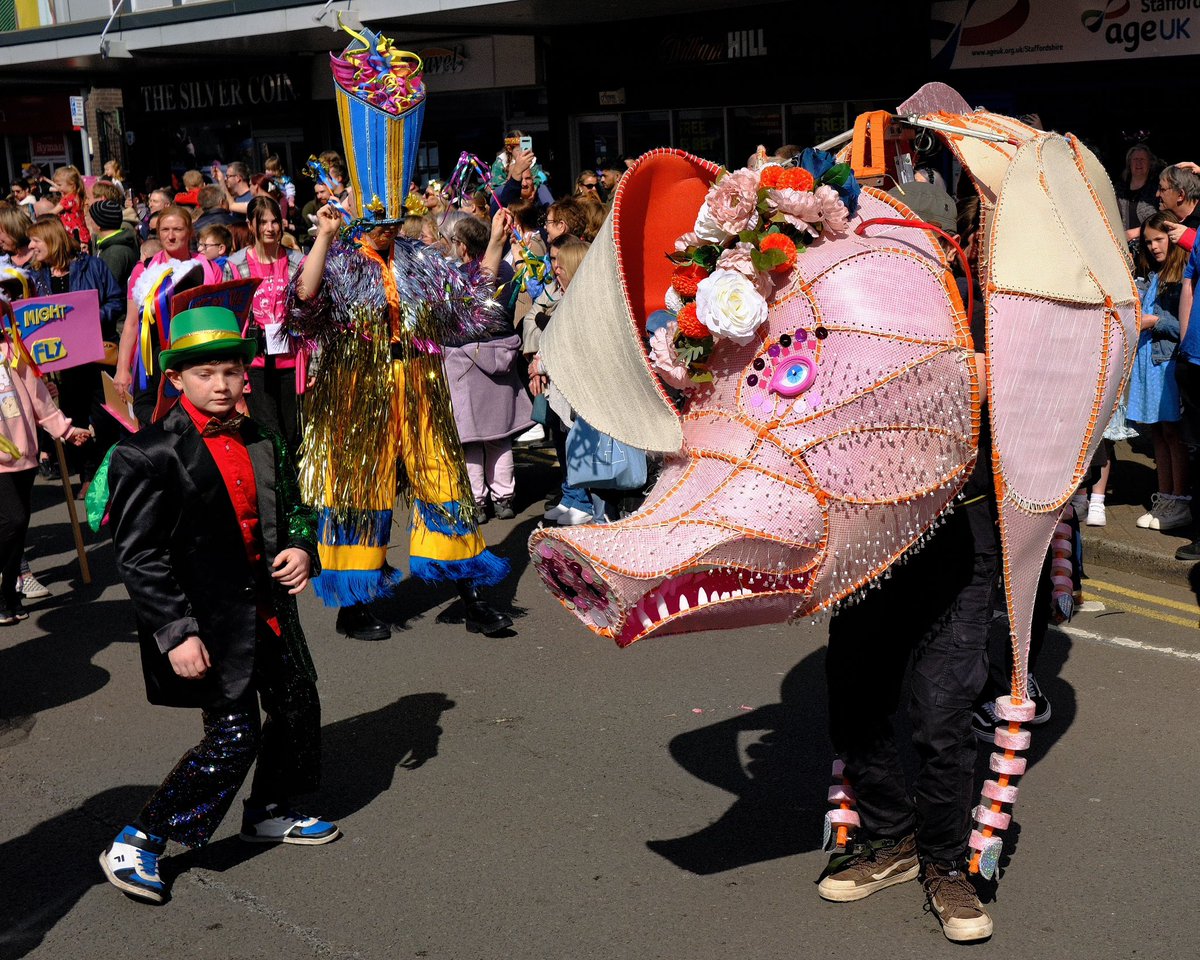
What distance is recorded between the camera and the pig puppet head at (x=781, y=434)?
129 inches

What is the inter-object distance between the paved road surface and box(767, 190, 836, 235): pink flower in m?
1.95

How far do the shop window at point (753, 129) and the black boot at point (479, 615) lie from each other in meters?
10.6

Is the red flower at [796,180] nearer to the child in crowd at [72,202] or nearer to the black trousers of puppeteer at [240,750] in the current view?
the black trousers of puppeteer at [240,750]

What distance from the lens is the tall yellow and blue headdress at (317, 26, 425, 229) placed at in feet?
20.2

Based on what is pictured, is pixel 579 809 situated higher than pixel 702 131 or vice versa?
pixel 702 131

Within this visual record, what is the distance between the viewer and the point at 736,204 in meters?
3.46

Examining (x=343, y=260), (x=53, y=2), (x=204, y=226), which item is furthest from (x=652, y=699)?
(x=53, y=2)

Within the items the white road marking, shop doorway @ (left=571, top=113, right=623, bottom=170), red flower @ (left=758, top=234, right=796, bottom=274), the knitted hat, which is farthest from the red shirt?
shop doorway @ (left=571, top=113, right=623, bottom=170)

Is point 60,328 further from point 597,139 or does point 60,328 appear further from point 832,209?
point 597,139

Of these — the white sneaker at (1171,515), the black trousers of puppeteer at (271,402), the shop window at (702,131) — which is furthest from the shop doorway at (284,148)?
the white sneaker at (1171,515)

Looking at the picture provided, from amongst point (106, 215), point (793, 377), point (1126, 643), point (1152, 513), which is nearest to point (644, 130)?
point (106, 215)

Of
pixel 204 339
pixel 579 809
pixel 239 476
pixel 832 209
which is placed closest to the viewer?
pixel 832 209

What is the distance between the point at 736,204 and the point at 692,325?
32 centimetres

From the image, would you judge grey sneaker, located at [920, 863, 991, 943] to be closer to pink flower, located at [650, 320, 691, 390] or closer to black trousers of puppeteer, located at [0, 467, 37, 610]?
pink flower, located at [650, 320, 691, 390]
